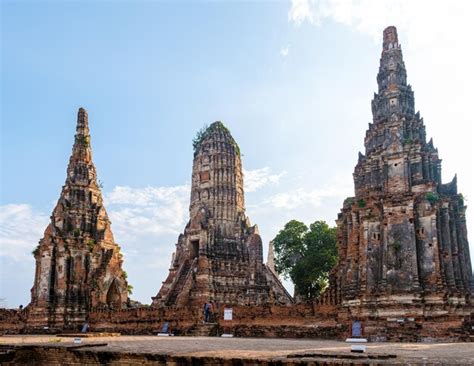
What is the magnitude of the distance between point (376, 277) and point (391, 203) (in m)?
3.50

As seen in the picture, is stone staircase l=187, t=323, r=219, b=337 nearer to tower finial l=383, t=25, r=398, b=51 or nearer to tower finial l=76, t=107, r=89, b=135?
tower finial l=383, t=25, r=398, b=51

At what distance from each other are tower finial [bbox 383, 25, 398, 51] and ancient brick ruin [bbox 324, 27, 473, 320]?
2.05 metres

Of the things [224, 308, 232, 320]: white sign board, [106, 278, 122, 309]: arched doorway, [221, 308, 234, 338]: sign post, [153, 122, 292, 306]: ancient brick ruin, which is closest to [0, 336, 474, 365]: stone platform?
[221, 308, 234, 338]: sign post

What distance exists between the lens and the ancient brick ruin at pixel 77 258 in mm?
36844

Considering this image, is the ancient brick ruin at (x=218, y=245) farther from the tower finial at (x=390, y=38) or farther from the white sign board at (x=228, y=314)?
the tower finial at (x=390, y=38)

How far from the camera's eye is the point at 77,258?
38.4 meters

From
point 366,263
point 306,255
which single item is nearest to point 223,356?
point 366,263

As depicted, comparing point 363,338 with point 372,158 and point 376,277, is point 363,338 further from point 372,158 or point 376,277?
point 372,158

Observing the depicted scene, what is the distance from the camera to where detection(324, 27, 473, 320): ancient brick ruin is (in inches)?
905

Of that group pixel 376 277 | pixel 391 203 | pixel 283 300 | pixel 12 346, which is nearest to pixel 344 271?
pixel 376 277

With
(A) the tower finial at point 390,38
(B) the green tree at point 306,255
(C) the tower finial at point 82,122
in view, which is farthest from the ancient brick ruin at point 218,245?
(A) the tower finial at point 390,38

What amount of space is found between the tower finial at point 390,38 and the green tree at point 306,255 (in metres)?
23.2

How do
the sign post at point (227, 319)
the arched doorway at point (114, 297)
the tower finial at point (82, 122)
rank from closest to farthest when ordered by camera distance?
the sign post at point (227, 319) → the arched doorway at point (114, 297) → the tower finial at point (82, 122)

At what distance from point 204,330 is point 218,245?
19.9 metres
